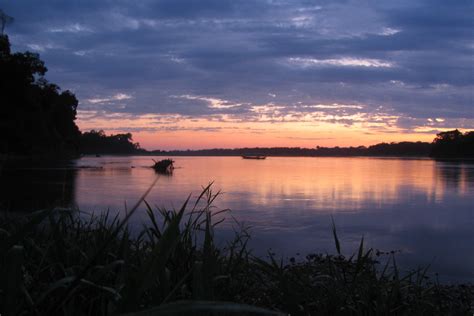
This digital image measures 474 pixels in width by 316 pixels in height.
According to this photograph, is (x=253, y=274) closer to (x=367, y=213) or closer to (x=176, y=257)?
(x=176, y=257)

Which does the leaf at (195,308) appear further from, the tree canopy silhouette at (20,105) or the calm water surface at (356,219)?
the tree canopy silhouette at (20,105)

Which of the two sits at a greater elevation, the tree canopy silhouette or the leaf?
the tree canopy silhouette

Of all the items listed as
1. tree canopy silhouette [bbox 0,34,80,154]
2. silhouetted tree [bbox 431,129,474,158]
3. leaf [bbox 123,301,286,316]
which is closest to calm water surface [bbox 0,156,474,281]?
leaf [bbox 123,301,286,316]

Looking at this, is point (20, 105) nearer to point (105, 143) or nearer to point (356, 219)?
point (356, 219)

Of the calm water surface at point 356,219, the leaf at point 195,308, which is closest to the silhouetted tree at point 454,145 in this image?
the calm water surface at point 356,219

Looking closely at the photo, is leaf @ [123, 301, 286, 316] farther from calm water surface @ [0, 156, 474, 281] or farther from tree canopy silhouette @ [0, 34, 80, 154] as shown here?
tree canopy silhouette @ [0, 34, 80, 154]

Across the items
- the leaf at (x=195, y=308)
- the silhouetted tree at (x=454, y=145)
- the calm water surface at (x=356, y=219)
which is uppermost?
the silhouetted tree at (x=454, y=145)

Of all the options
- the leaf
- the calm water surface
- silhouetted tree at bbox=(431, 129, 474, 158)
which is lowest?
the calm water surface

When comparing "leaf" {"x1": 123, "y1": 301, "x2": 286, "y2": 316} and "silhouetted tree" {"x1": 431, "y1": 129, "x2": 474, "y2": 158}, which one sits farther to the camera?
"silhouetted tree" {"x1": 431, "y1": 129, "x2": 474, "y2": 158}

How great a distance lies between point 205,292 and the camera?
2293 mm

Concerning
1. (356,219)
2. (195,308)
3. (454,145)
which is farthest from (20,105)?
(454,145)

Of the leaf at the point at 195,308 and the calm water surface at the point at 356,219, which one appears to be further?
the calm water surface at the point at 356,219

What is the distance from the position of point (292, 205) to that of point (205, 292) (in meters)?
16.0

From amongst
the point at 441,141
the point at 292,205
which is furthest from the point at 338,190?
the point at 441,141
